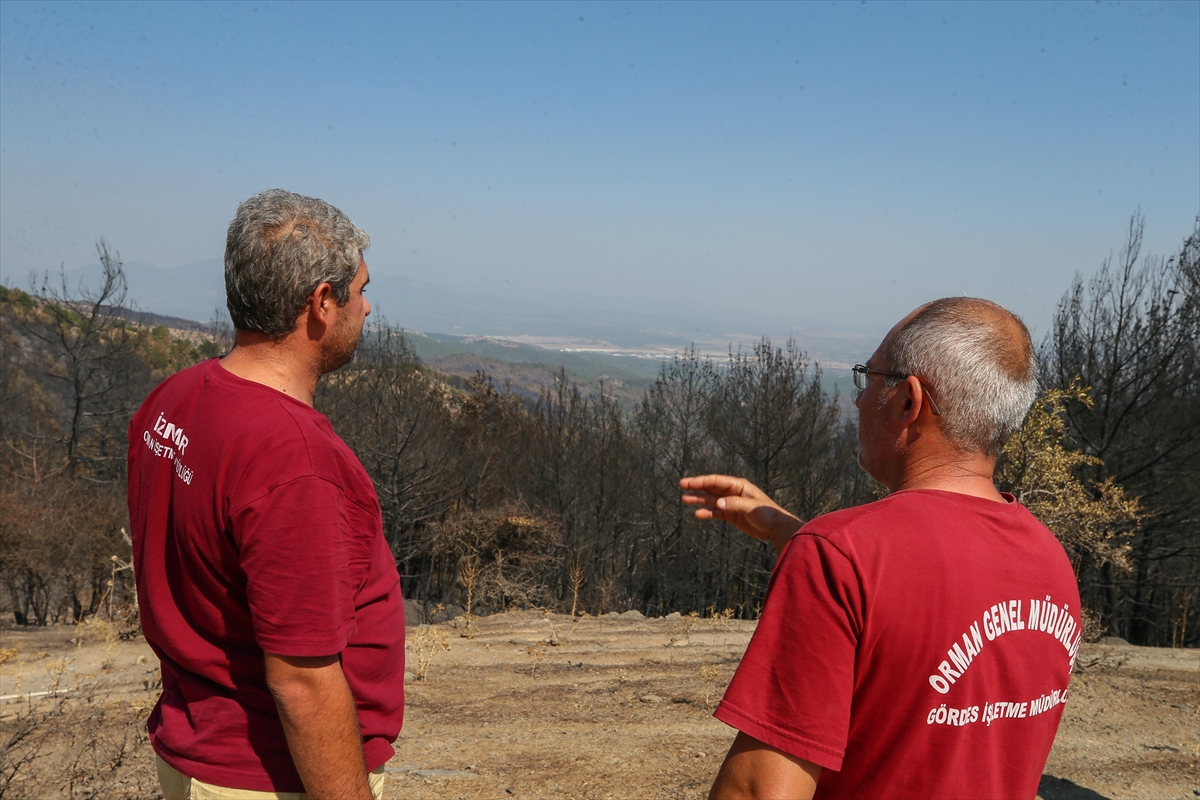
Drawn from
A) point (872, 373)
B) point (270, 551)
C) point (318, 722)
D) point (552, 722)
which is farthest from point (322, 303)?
point (552, 722)

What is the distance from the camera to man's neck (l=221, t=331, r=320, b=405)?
1.88 m

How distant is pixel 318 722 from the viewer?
1.67 meters

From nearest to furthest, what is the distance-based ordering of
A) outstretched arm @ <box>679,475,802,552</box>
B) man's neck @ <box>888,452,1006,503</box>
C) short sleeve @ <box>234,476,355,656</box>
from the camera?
man's neck @ <box>888,452,1006,503</box>
short sleeve @ <box>234,476,355,656</box>
outstretched arm @ <box>679,475,802,552</box>

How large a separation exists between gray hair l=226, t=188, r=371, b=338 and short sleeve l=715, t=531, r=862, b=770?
1.23m

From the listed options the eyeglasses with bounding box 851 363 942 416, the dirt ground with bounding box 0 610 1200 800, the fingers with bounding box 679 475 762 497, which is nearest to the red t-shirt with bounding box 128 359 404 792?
the fingers with bounding box 679 475 762 497

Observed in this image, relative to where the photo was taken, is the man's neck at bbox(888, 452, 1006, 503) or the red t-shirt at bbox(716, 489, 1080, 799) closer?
the red t-shirt at bbox(716, 489, 1080, 799)

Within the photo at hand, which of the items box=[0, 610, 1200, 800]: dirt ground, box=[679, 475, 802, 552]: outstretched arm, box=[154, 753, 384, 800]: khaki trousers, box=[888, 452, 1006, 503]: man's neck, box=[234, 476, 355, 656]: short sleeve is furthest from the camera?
box=[0, 610, 1200, 800]: dirt ground

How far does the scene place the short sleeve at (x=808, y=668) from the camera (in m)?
1.30

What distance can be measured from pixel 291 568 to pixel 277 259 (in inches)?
27.2

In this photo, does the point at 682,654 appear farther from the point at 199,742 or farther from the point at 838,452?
the point at 838,452

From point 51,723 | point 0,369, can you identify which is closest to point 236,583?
point 51,723

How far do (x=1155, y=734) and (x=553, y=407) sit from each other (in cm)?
2799

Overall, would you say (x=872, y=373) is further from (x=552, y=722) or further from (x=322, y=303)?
(x=552, y=722)

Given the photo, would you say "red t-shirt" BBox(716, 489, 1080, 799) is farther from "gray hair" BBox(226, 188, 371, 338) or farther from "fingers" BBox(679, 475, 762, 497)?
A: "gray hair" BBox(226, 188, 371, 338)
